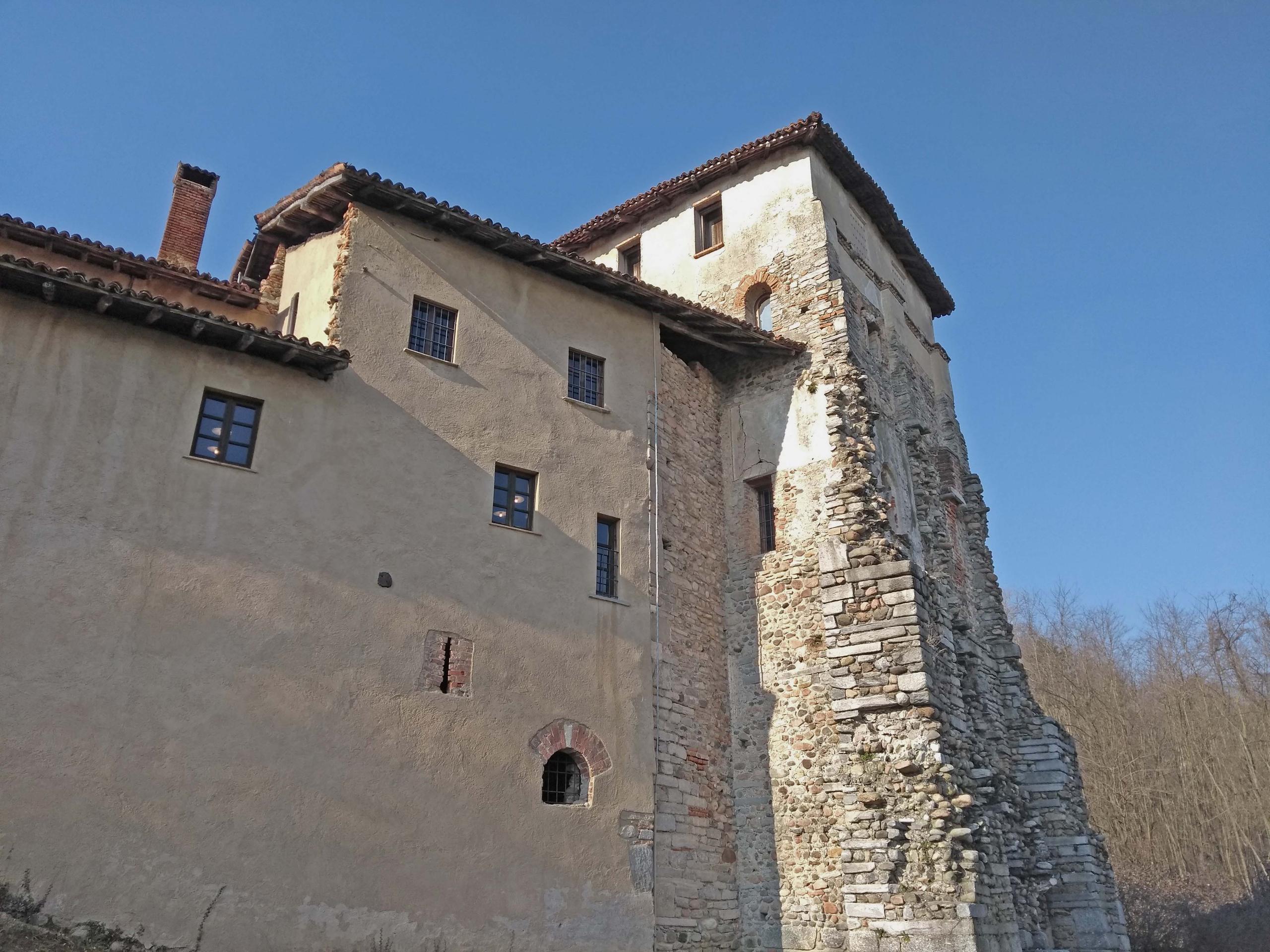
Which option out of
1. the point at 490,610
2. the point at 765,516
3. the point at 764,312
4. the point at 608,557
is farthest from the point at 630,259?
the point at 490,610

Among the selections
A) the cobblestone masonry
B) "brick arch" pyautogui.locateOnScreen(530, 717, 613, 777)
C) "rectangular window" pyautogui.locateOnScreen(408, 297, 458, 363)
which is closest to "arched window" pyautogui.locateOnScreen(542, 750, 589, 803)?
"brick arch" pyautogui.locateOnScreen(530, 717, 613, 777)

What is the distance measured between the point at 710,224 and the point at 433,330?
9.03 metres

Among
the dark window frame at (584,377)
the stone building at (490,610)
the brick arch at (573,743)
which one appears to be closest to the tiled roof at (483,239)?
the stone building at (490,610)

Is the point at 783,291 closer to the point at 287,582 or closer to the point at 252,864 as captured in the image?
the point at 287,582

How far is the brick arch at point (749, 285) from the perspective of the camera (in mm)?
18766

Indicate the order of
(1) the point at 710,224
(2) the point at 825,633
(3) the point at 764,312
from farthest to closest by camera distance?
(1) the point at 710,224
(3) the point at 764,312
(2) the point at 825,633

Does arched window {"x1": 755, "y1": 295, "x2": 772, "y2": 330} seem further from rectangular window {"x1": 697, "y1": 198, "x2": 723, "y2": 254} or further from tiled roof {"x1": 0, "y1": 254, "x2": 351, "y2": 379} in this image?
tiled roof {"x1": 0, "y1": 254, "x2": 351, "y2": 379}

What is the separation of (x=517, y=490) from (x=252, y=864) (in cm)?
602

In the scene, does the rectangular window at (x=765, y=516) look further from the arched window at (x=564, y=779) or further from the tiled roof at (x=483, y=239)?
the arched window at (x=564, y=779)

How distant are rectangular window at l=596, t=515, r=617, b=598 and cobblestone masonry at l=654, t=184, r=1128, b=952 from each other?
118 cm

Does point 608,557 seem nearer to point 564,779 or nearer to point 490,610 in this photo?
point 490,610

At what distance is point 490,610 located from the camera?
12.6 metres

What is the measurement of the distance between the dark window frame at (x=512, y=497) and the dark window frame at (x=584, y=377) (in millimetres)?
1832

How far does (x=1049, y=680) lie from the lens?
112 feet
